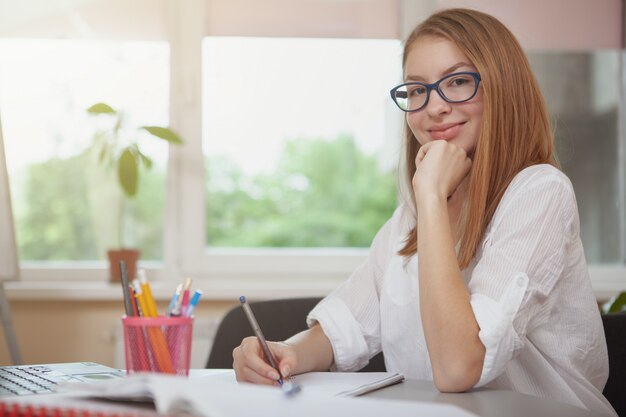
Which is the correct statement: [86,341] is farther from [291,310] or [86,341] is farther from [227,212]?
[291,310]

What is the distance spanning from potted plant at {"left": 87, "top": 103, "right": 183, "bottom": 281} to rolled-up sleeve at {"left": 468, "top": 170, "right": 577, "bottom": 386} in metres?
1.61

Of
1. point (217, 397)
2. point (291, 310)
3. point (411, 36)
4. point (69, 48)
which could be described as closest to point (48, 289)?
point (69, 48)

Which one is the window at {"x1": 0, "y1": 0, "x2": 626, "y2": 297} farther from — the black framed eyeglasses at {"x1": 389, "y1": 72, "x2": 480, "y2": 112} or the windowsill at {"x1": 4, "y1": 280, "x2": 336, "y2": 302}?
the black framed eyeglasses at {"x1": 389, "y1": 72, "x2": 480, "y2": 112}

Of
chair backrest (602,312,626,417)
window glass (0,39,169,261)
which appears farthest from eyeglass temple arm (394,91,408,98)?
window glass (0,39,169,261)

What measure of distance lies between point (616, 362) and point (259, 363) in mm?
784

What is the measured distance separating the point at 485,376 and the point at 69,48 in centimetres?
232

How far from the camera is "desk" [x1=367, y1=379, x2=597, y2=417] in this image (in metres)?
0.97

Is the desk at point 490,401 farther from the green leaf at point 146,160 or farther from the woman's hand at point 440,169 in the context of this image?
the green leaf at point 146,160

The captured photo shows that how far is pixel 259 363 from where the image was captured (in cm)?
122

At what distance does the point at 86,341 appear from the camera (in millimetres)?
2824

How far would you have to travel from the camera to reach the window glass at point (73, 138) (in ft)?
9.67

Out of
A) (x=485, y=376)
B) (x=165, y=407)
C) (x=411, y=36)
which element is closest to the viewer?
(x=165, y=407)

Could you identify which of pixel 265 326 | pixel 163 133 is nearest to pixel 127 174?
pixel 163 133

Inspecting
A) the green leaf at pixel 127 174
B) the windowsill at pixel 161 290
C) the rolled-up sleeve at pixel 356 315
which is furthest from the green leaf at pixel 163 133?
the rolled-up sleeve at pixel 356 315
